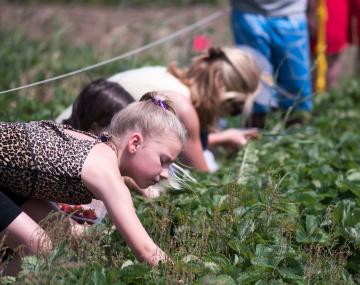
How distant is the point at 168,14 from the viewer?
34.6 feet

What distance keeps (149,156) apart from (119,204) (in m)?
0.27

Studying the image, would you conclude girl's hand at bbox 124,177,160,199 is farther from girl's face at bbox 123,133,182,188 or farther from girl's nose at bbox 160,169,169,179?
girl's face at bbox 123,133,182,188

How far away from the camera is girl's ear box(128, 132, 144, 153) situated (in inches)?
125

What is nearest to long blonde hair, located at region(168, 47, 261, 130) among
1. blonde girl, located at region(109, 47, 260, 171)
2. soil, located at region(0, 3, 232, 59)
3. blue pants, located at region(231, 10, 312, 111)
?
blonde girl, located at region(109, 47, 260, 171)

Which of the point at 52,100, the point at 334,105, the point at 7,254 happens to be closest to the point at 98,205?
the point at 7,254

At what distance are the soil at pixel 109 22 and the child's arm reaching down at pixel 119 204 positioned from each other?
16.7 feet

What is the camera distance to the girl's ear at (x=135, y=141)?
3176mm

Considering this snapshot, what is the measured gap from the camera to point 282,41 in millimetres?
5832

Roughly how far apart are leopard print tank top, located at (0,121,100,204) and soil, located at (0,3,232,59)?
4.91m

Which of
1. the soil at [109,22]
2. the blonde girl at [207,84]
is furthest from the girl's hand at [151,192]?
the soil at [109,22]

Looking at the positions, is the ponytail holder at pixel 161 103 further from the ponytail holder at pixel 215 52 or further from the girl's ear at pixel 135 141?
the ponytail holder at pixel 215 52

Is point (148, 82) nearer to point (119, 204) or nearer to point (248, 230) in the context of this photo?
point (248, 230)


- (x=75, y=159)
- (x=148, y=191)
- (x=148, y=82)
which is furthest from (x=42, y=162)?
(x=148, y=82)

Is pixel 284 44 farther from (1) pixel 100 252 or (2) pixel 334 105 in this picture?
(1) pixel 100 252
